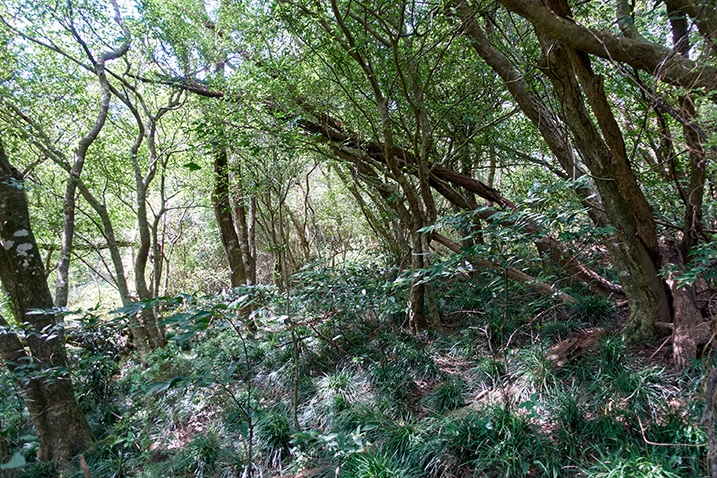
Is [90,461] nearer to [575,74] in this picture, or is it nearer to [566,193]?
[566,193]

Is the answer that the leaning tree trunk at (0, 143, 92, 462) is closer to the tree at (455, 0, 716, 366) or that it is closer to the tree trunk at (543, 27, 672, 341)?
the tree at (455, 0, 716, 366)

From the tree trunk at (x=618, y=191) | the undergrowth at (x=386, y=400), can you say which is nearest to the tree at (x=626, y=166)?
the tree trunk at (x=618, y=191)

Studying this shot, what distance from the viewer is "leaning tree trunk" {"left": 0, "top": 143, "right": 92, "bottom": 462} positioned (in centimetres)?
323

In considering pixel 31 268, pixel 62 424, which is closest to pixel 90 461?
pixel 62 424

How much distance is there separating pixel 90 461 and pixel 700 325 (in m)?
5.45

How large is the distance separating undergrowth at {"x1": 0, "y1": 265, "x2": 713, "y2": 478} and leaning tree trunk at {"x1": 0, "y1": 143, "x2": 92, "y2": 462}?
0.20 metres

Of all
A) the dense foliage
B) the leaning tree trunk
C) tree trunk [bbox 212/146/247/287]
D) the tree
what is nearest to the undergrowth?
A: the dense foliage

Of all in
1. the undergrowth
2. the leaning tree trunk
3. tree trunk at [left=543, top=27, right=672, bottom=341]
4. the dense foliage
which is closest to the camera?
the undergrowth

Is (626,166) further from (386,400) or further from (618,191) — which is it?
(386,400)

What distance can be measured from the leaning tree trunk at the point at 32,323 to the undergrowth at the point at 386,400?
20cm

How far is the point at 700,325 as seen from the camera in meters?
2.69

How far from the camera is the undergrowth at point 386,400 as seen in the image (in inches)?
88.7

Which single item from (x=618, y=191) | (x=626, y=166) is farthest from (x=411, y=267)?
(x=626, y=166)

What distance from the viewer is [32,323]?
3.20m
